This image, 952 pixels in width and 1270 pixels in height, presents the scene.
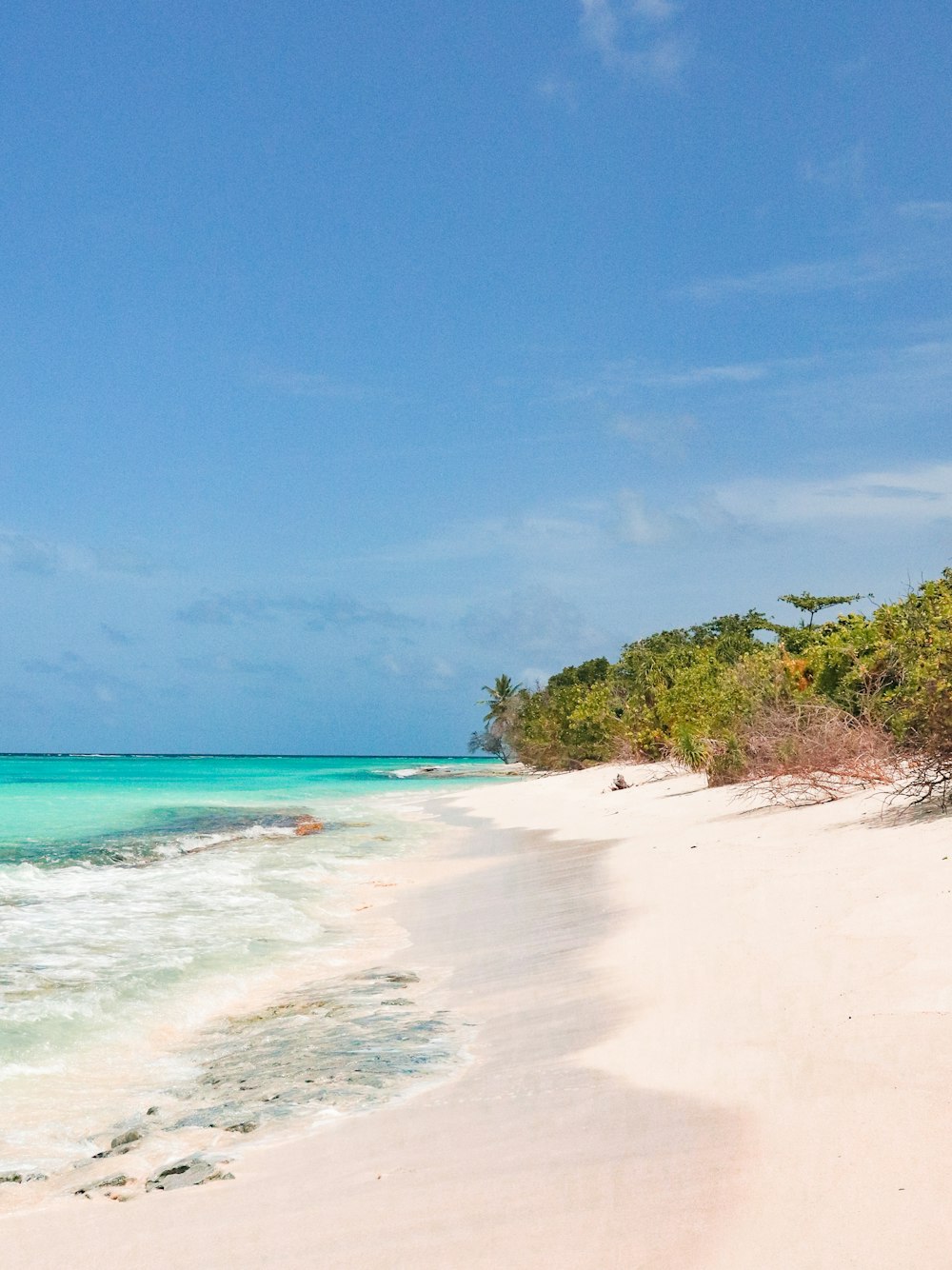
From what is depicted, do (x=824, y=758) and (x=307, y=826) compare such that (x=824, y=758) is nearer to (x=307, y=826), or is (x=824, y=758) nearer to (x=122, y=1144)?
(x=122, y=1144)

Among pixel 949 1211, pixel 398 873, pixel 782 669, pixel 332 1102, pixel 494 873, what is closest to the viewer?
pixel 949 1211

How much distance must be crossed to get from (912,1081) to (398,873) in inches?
561

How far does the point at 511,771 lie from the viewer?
93625mm

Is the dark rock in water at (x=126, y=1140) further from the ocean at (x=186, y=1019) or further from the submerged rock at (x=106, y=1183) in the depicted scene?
the submerged rock at (x=106, y=1183)

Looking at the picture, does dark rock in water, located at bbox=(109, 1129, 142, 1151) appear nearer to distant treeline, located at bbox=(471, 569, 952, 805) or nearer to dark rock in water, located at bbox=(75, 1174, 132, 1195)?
dark rock in water, located at bbox=(75, 1174, 132, 1195)

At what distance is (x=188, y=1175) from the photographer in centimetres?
488

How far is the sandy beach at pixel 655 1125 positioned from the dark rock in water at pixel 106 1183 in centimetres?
17

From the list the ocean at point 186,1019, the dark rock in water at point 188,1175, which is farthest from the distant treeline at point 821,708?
the dark rock in water at point 188,1175

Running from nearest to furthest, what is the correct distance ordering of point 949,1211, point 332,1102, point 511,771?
point 949,1211 → point 332,1102 → point 511,771

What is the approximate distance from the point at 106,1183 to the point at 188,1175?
43 centimetres

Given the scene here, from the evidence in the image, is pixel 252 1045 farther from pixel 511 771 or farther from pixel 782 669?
pixel 511 771

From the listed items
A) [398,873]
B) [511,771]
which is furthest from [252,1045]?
[511,771]

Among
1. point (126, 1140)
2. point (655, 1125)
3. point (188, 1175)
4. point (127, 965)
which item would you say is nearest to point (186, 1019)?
point (127, 965)

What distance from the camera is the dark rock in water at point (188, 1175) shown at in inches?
188
